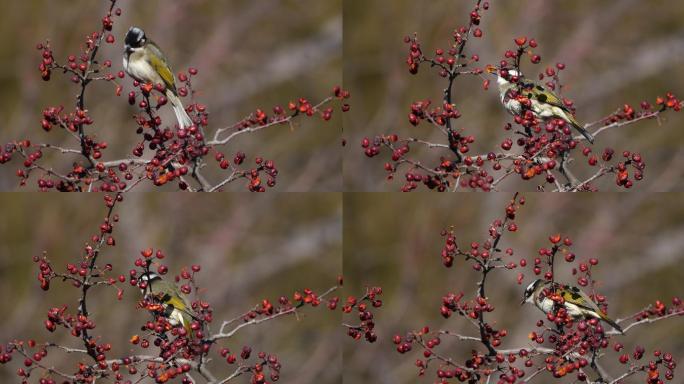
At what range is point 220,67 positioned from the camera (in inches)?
499

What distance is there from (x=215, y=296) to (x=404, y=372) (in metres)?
2.40

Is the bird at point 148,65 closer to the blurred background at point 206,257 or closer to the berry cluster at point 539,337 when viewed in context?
the berry cluster at point 539,337

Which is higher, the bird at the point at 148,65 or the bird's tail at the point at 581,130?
the bird at the point at 148,65

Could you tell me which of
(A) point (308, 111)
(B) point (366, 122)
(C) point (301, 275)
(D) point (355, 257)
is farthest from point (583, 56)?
(A) point (308, 111)

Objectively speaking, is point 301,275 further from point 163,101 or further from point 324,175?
Result: point 163,101

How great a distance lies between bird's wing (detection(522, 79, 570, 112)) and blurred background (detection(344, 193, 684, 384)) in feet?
17.3

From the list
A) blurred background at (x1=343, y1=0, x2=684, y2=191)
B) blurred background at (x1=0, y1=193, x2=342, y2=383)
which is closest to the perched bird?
blurred background at (x1=0, y1=193, x2=342, y2=383)

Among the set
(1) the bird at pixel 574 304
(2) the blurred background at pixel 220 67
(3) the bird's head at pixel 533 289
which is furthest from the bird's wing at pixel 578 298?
(2) the blurred background at pixel 220 67

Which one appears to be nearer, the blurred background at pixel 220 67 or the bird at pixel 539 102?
the bird at pixel 539 102

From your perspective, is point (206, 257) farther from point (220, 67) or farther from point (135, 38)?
point (135, 38)

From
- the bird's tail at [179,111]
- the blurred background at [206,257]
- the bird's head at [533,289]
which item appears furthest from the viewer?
the blurred background at [206,257]

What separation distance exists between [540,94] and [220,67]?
8.56 metres

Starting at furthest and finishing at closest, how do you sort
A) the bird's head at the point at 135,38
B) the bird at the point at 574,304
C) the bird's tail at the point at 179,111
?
the bird's head at the point at 135,38 → the bird's tail at the point at 179,111 → the bird at the point at 574,304

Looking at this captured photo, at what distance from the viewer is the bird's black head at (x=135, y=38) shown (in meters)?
4.89
